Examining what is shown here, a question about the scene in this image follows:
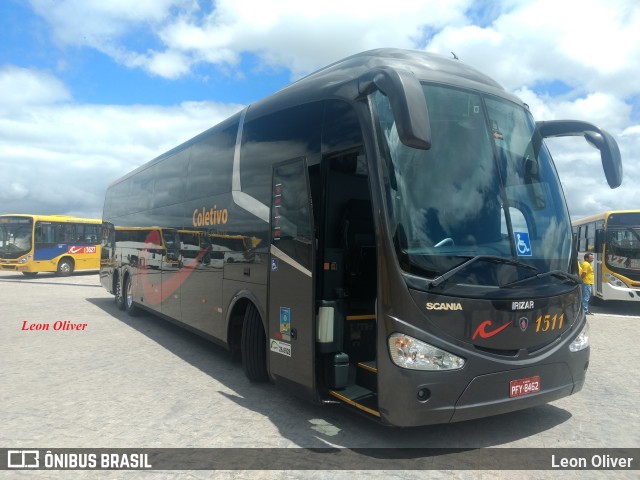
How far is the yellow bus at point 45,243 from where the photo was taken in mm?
25391

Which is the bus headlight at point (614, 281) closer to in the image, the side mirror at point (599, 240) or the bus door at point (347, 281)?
the side mirror at point (599, 240)

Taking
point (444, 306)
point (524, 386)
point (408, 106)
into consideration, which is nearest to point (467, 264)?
point (444, 306)

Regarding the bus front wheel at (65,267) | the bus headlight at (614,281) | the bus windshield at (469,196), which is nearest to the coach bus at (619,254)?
the bus headlight at (614,281)

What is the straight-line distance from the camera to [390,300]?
438 centimetres

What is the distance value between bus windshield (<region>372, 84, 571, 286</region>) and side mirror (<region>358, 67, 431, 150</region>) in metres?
0.46

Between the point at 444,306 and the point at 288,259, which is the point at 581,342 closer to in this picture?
the point at 444,306

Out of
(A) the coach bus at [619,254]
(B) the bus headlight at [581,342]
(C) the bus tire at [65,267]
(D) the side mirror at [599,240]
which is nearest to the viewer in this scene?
(B) the bus headlight at [581,342]

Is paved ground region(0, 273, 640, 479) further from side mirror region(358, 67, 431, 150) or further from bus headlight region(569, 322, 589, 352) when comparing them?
side mirror region(358, 67, 431, 150)

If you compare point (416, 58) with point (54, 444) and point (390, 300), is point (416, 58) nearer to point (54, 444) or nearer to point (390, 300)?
point (390, 300)

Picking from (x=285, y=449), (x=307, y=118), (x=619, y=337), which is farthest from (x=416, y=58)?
(x=619, y=337)

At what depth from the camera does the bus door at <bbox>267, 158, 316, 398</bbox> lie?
204 inches

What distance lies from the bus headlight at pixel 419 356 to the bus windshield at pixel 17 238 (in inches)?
1009

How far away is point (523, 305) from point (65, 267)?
2690 centimetres

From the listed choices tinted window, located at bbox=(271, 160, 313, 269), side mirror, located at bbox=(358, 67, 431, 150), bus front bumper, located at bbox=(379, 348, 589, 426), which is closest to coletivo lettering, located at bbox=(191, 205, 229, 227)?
tinted window, located at bbox=(271, 160, 313, 269)
